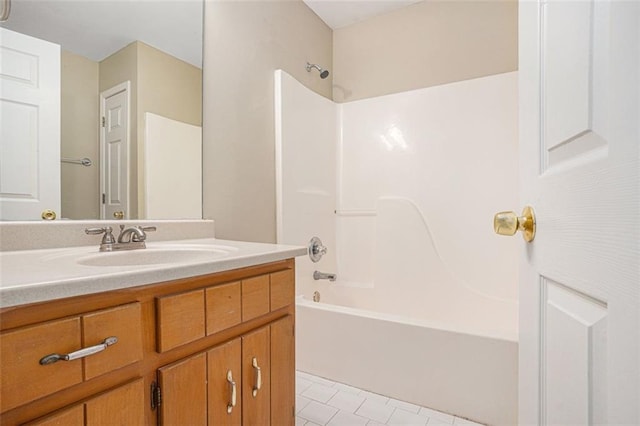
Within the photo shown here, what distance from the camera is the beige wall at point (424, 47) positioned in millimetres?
1900

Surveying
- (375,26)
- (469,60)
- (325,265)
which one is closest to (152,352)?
(325,265)

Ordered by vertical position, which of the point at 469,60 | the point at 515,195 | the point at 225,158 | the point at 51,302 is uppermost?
the point at 469,60

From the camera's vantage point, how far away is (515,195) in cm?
183

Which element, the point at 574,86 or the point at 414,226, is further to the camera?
the point at 414,226

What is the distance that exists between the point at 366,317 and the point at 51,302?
1.22m

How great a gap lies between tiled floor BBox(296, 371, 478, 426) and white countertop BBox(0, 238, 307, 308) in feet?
2.69

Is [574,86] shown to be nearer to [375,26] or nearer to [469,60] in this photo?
[469,60]

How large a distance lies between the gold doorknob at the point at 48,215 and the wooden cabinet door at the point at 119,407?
665 millimetres

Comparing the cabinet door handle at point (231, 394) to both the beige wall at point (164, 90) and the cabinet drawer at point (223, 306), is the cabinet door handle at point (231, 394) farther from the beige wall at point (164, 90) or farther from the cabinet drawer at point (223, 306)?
the beige wall at point (164, 90)

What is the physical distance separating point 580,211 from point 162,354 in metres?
0.77

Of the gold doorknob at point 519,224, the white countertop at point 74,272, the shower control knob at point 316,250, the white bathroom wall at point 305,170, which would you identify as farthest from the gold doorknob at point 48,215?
the shower control knob at point 316,250

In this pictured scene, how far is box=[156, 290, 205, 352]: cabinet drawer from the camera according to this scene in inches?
25.8

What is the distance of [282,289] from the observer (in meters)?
0.97

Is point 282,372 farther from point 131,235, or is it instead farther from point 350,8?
point 350,8
